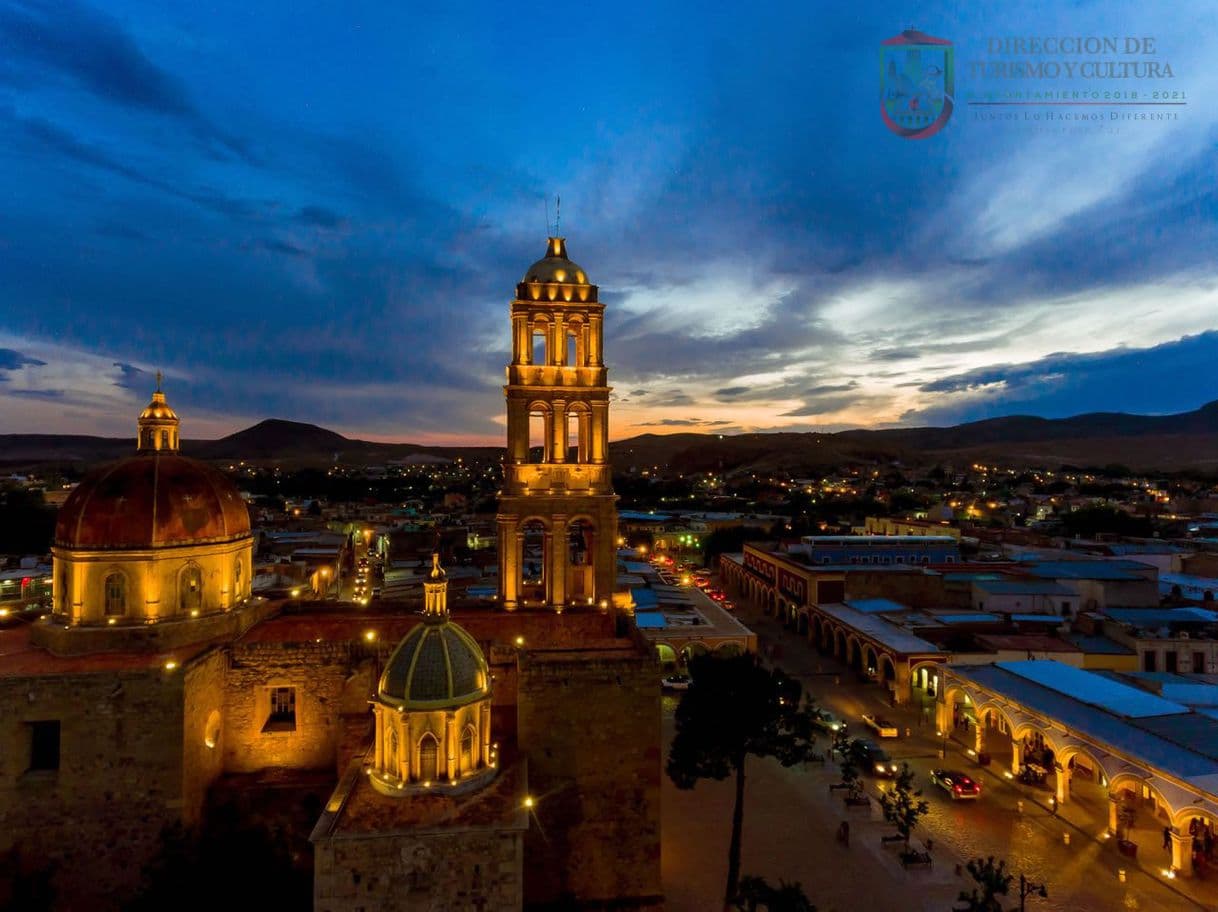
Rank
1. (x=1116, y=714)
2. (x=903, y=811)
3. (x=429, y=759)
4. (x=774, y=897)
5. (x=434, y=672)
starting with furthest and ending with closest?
(x=1116, y=714), (x=903, y=811), (x=434, y=672), (x=429, y=759), (x=774, y=897)

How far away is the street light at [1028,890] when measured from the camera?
642 inches

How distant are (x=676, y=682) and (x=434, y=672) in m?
23.1

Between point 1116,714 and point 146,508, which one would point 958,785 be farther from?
point 146,508

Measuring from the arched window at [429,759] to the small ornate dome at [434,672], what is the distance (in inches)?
32.3

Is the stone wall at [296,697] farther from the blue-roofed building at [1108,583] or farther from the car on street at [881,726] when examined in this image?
the blue-roofed building at [1108,583]

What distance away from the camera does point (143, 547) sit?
64.3 ft

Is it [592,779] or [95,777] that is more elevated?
[95,777]

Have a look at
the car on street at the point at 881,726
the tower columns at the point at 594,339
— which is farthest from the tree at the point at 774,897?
the tower columns at the point at 594,339

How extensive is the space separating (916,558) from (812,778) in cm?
3290

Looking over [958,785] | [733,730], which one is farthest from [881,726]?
[733,730]

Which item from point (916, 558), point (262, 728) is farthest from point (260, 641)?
point (916, 558)

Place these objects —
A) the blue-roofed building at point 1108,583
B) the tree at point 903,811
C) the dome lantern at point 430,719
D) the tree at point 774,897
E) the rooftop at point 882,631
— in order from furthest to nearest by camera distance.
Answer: the blue-roofed building at point 1108,583 → the rooftop at point 882,631 → the tree at point 903,811 → the dome lantern at point 430,719 → the tree at point 774,897

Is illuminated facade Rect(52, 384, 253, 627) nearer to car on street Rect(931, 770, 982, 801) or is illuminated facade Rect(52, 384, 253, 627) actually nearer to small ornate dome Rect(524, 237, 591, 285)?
small ornate dome Rect(524, 237, 591, 285)

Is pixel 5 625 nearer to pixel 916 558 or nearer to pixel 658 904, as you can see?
pixel 658 904
